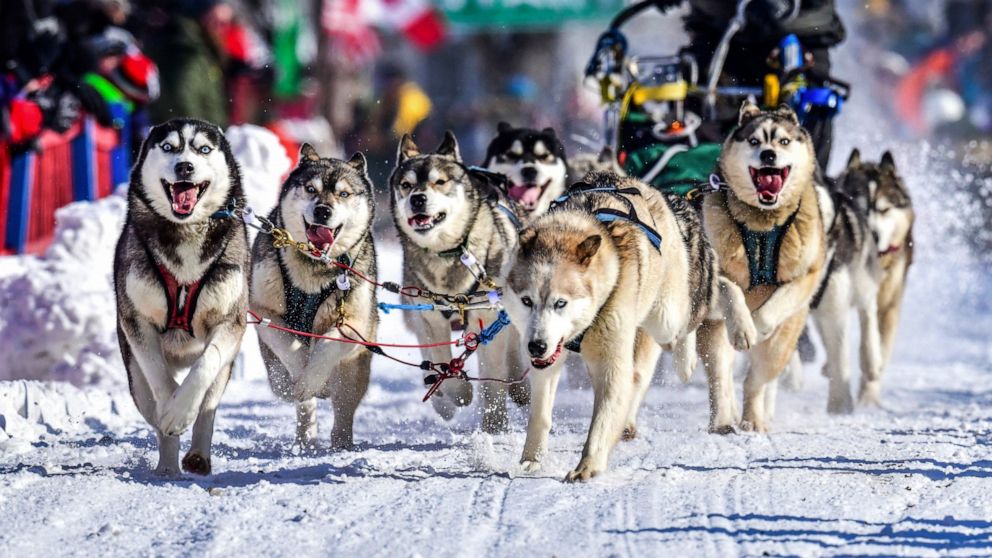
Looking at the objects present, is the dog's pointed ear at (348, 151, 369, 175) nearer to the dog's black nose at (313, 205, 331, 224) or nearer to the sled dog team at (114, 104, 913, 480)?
the sled dog team at (114, 104, 913, 480)

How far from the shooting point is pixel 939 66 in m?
17.7

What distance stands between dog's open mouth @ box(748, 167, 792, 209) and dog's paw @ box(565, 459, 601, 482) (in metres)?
1.38

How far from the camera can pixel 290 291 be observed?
417 cm

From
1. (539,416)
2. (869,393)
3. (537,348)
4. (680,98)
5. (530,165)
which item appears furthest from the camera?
(869,393)

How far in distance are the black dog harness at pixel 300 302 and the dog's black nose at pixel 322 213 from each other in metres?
0.16

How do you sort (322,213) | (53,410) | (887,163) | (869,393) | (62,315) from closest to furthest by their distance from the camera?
(322,213) < (53,410) < (62,315) < (869,393) < (887,163)

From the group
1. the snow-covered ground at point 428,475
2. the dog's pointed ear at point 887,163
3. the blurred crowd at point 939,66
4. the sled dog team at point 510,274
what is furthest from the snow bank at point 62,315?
the blurred crowd at point 939,66

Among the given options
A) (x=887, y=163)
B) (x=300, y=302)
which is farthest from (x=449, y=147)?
(x=887, y=163)

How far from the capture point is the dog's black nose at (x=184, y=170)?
3633mm

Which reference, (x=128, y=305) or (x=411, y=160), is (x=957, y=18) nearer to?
(x=411, y=160)

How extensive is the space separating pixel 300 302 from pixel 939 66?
50.1 feet

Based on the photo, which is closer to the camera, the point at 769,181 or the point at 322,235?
the point at 322,235

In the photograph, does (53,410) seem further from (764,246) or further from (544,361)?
(764,246)

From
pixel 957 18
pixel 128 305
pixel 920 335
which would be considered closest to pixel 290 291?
pixel 128 305
